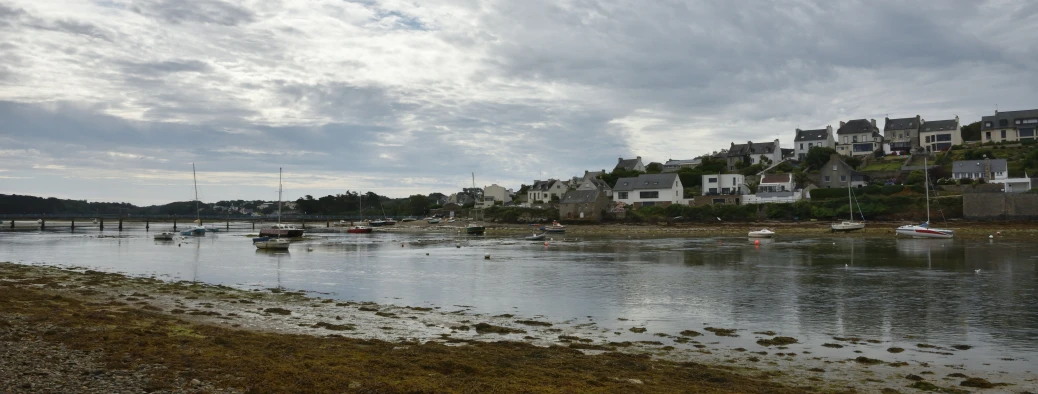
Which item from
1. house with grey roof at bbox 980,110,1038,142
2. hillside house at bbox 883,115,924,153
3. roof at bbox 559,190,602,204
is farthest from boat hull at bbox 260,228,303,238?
house with grey roof at bbox 980,110,1038,142

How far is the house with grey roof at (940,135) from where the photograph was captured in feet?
280

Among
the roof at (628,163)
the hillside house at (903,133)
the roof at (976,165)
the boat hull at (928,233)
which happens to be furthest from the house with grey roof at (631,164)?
the boat hull at (928,233)

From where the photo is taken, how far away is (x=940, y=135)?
8606 cm

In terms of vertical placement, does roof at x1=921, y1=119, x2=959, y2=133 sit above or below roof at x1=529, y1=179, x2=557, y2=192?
above

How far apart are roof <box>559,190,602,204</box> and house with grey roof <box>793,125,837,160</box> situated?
30.1m

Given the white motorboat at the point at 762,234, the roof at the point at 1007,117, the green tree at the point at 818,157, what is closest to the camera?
the white motorboat at the point at 762,234

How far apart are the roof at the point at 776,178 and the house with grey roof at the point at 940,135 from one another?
70.6 feet

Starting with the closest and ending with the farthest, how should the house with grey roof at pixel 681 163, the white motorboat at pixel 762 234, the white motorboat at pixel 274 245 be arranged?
the white motorboat at pixel 274 245, the white motorboat at pixel 762 234, the house with grey roof at pixel 681 163

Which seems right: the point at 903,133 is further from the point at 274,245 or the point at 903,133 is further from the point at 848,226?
the point at 274,245

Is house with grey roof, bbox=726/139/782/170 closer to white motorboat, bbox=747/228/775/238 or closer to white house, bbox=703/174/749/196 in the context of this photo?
white house, bbox=703/174/749/196

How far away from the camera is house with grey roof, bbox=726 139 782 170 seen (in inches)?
3772

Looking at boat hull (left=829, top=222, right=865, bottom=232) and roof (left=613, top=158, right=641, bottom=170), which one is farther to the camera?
roof (left=613, top=158, right=641, bottom=170)

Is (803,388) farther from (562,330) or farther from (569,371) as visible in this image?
(562,330)

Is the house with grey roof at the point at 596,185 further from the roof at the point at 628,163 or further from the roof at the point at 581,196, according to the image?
the roof at the point at 628,163
